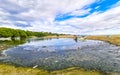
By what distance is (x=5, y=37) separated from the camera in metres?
153

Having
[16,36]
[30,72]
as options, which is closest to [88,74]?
[30,72]

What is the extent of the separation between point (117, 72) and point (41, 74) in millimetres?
12031

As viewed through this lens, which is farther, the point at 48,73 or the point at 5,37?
the point at 5,37

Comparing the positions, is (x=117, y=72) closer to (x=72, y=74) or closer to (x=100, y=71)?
(x=100, y=71)

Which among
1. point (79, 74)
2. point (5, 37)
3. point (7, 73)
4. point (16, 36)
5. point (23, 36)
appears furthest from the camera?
point (23, 36)

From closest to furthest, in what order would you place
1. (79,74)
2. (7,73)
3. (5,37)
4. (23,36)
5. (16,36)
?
(79,74), (7,73), (5,37), (16,36), (23,36)

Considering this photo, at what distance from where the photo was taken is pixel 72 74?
24.2 meters

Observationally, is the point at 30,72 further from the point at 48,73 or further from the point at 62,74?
the point at 62,74

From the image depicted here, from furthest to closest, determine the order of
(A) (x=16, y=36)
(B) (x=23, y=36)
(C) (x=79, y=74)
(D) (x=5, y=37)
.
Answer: (B) (x=23, y=36)
(A) (x=16, y=36)
(D) (x=5, y=37)
(C) (x=79, y=74)

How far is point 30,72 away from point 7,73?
3765mm

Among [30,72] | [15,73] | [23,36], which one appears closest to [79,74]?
[30,72]

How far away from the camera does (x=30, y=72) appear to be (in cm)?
2630

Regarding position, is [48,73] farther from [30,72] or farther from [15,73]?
[15,73]

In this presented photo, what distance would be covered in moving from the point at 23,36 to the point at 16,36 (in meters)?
22.5
